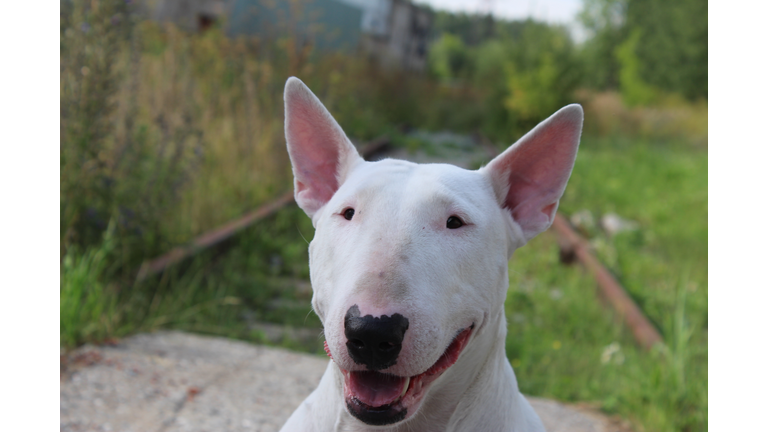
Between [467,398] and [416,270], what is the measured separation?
1.98ft

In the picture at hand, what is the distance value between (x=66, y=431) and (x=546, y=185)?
2540mm

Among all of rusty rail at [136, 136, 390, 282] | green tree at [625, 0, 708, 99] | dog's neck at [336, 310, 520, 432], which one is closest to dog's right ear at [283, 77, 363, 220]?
dog's neck at [336, 310, 520, 432]

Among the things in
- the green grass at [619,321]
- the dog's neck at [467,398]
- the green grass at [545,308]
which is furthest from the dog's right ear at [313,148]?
the green grass at [619,321]

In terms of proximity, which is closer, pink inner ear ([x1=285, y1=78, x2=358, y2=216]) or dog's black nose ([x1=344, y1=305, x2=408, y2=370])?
dog's black nose ([x1=344, y1=305, x2=408, y2=370])

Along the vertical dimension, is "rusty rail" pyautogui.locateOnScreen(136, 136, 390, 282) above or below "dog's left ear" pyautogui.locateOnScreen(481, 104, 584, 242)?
below

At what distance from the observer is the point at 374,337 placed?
156cm

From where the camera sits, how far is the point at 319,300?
1.94 m

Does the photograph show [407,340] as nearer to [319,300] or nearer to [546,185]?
[319,300]

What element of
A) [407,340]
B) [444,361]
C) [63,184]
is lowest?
[63,184]

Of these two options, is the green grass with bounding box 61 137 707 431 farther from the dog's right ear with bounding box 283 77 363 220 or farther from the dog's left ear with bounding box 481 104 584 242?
the dog's right ear with bounding box 283 77 363 220

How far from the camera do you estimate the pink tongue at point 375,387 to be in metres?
1.71

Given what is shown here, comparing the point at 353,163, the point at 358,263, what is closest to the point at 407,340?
the point at 358,263

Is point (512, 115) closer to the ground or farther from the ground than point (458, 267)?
closer to the ground

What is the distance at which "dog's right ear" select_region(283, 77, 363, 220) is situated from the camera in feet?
7.41
